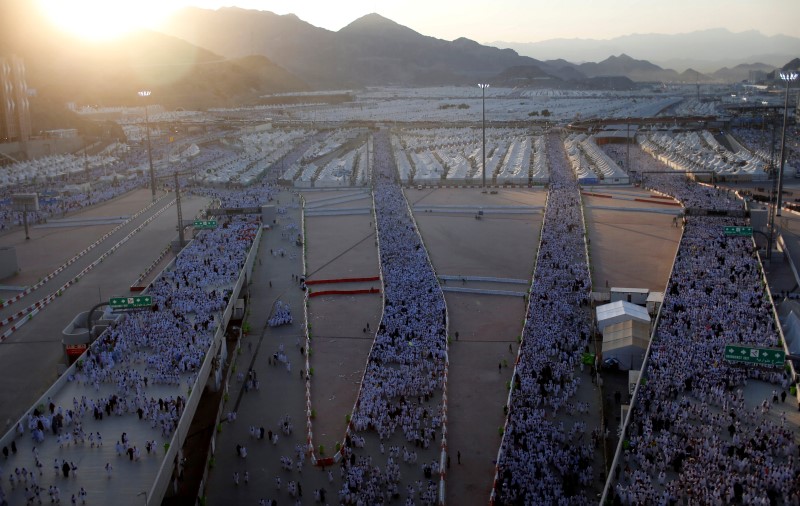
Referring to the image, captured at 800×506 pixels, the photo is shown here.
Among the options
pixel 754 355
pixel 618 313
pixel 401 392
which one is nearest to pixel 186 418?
pixel 401 392

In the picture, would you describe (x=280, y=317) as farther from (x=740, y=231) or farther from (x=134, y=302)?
(x=740, y=231)

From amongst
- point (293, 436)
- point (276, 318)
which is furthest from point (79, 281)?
point (293, 436)

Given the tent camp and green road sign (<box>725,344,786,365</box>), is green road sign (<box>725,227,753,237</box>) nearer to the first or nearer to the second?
the tent camp

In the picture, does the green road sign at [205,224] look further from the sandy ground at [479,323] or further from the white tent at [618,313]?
the white tent at [618,313]

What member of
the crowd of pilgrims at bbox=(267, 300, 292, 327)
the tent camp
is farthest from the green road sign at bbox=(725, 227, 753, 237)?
the crowd of pilgrims at bbox=(267, 300, 292, 327)

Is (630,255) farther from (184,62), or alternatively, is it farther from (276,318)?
(184,62)

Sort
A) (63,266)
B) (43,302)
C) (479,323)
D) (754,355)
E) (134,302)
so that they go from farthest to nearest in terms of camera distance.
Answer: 1. (63,266)
2. (43,302)
3. (479,323)
4. (134,302)
5. (754,355)
